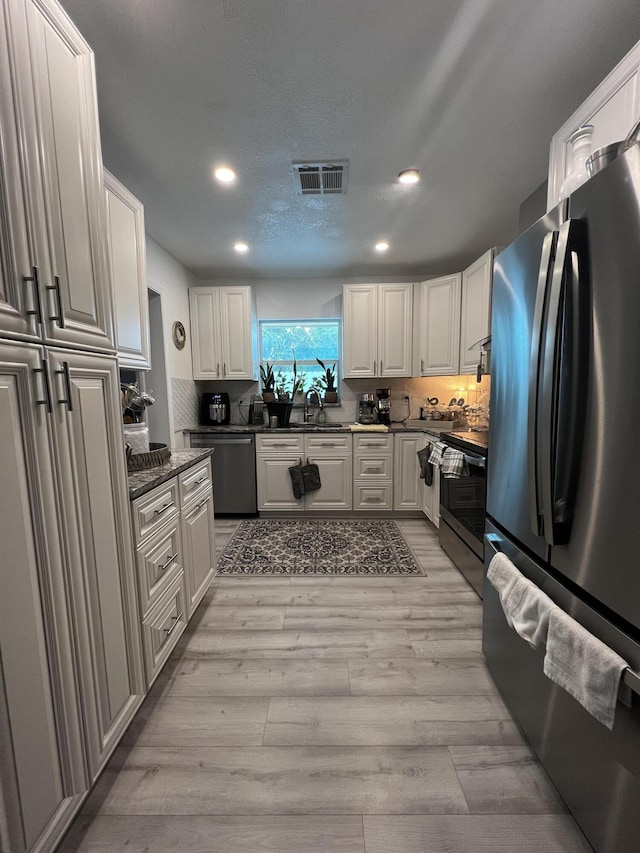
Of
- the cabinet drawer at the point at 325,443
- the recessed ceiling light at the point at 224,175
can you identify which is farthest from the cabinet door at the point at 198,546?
the recessed ceiling light at the point at 224,175

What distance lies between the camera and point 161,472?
61.2 inches

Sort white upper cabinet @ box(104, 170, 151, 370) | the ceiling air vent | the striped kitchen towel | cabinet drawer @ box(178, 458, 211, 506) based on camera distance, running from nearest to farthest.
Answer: white upper cabinet @ box(104, 170, 151, 370), cabinet drawer @ box(178, 458, 211, 506), the ceiling air vent, the striped kitchen towel

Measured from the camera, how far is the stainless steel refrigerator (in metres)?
0.76

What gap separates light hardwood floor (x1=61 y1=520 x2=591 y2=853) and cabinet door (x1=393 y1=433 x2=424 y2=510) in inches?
60.5

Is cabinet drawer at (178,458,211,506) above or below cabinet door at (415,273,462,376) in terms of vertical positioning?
below

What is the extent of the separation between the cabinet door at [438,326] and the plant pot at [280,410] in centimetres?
149

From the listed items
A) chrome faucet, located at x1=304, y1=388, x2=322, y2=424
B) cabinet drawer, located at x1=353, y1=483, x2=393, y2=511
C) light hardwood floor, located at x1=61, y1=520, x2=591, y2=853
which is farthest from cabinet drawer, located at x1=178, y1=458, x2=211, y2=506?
chrome faucet, located at x1=304, y1=388, x2=322, y2=424

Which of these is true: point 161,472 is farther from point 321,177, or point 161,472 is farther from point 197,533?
point 321,177

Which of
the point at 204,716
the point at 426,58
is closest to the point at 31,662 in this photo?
the point at 204,716

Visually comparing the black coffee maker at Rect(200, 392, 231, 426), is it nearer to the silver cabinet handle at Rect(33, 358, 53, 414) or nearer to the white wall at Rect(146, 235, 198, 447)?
the white wall at Rect(146, 235, 198, 447)

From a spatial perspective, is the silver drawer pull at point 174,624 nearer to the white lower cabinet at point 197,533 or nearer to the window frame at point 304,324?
the white lower cabinet at point 197,533

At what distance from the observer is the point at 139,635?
1.29m

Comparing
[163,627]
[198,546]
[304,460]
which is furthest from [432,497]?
[163,627]

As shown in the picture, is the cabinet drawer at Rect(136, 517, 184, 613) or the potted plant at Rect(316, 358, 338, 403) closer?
the cabinet drawer at Rect(136, 517, 184, 613)
